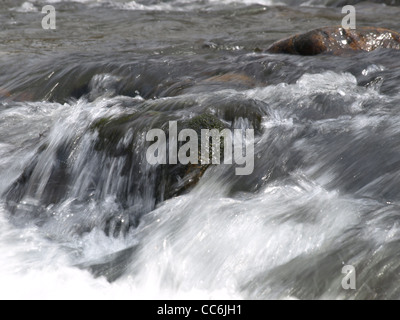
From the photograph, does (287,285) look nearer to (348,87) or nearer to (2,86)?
(348,87)

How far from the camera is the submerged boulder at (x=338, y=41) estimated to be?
6.38m

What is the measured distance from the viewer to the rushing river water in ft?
10.9

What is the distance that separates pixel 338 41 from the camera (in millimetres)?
6422

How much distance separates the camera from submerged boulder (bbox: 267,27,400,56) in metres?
6.38

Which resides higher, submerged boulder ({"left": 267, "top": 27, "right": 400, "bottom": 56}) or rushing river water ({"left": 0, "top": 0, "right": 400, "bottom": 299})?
submerged boulder ({"left": 267, "top": 27, "right": 400, "bottom": 56})

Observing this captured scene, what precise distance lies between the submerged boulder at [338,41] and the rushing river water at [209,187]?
0.68 feet

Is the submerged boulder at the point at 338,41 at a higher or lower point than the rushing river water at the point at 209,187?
higher

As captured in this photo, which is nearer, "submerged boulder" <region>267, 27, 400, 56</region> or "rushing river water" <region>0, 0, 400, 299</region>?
"rushing river water" <region>0, 0, 400, 299</region>

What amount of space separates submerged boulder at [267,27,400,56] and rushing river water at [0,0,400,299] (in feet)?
0.68

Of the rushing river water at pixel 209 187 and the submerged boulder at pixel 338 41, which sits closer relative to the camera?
the rushing river water at pixel 209 187

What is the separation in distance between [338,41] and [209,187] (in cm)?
304
